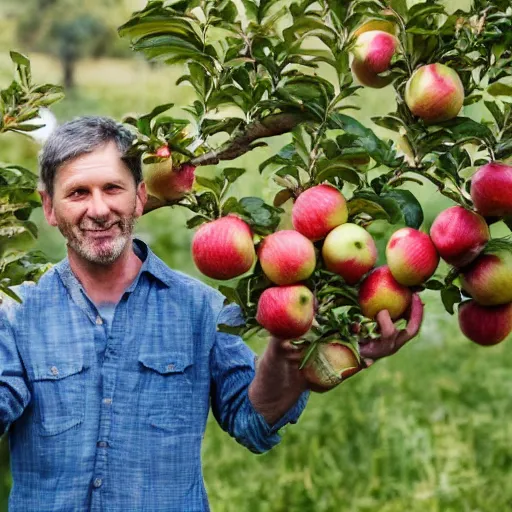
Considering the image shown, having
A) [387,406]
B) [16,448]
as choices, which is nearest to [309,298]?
[16,448]

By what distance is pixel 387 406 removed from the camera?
3809 millimetres

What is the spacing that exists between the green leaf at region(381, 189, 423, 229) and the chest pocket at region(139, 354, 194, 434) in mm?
546

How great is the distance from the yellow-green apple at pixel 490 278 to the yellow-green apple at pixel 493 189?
60mm

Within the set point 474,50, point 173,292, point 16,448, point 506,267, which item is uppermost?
point 474,50

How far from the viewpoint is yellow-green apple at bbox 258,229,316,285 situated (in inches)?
51.6

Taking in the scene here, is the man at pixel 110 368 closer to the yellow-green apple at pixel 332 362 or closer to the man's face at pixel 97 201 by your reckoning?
the man's face at pixel 97 201

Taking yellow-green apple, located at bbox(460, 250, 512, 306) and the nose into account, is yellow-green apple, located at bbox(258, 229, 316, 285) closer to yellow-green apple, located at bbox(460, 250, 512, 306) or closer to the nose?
yellow-green apple, located at bbox(460, 250, 512, 306)

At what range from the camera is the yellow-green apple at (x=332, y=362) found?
1.40 metres

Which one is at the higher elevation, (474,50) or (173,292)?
(474,50)

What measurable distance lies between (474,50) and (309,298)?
16.1 inches

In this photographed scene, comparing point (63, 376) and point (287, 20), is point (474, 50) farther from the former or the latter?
point (63, 376)

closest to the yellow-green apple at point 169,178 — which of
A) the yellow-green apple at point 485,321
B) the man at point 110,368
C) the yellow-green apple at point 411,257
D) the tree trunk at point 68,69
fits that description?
the man at point 110,368

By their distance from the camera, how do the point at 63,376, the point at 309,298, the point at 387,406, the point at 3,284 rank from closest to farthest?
the point at 309,298, the point at 3,284, the point at 63,376, the point at 387,406

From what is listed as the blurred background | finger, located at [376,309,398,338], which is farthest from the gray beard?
the blurred background
